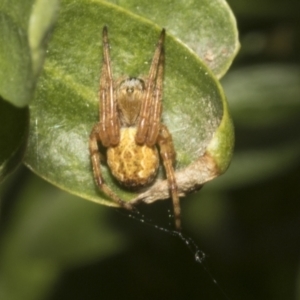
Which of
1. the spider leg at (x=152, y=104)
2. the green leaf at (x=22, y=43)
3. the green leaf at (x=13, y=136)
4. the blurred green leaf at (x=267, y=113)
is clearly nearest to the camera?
the green leaf at (x=22, y=43)

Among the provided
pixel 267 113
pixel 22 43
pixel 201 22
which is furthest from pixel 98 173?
pixel 267 113

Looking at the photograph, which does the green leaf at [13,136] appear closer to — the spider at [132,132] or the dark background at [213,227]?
the spider at [132,132]

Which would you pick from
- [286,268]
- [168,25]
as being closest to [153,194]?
[168,25]

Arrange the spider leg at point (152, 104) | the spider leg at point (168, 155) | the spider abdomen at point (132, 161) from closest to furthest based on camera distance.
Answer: the spider leg at point (152, 104)
the spider leg at point (168, 155)
the spider abdomen at point (132, 161)

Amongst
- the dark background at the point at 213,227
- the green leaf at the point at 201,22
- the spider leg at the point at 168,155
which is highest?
the green leaf at the point at 201,22

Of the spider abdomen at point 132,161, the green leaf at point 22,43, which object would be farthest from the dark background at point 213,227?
the green leaf at point 22,43

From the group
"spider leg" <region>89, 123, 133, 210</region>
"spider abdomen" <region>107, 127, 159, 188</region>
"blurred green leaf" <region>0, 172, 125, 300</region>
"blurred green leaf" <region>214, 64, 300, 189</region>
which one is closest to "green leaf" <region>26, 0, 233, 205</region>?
"spider leg" <region>89, 123, 133, 210</region>
